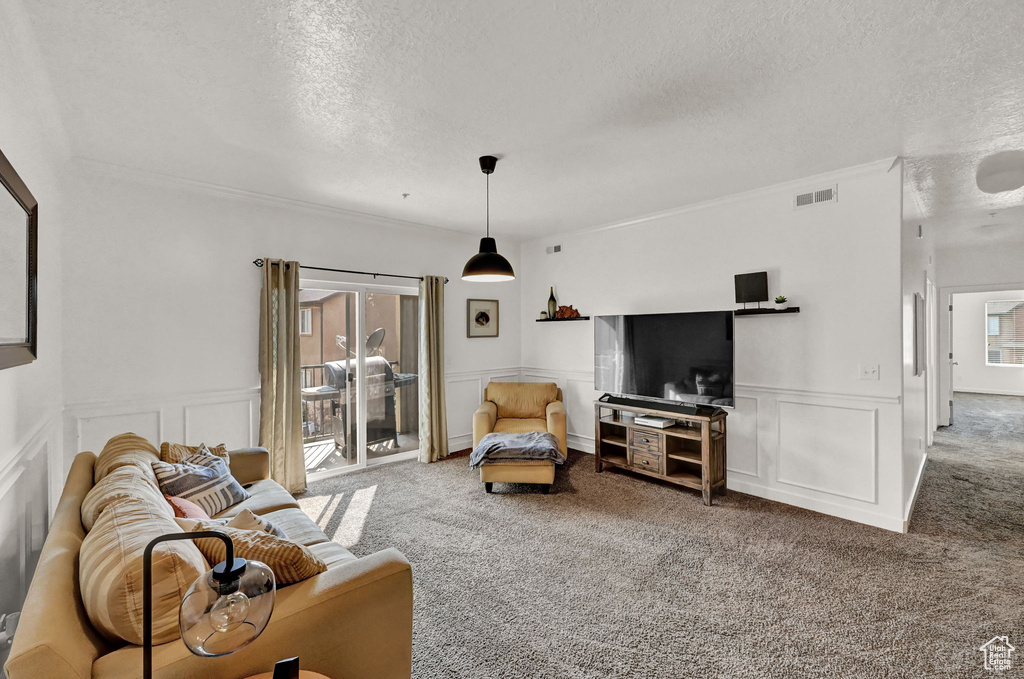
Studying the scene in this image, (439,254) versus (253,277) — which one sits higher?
(439,254)

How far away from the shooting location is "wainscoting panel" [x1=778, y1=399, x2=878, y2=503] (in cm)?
343

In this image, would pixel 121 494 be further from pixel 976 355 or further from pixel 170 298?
pixel 976 355

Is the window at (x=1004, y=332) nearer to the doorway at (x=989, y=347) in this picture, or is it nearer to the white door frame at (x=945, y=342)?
the doorway at (x=989, y=347)

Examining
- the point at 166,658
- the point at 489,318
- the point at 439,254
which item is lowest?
the point at 166,658

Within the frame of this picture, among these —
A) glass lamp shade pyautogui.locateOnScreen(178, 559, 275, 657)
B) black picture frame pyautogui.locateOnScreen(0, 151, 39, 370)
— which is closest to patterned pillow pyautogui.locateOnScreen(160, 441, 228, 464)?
black picture frame pyautogui.locateOnScreen(0, 151, 39, 370)

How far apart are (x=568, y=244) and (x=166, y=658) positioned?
16.6 ft

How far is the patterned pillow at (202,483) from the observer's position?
7.62 feet

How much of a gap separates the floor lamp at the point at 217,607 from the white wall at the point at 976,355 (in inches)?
495

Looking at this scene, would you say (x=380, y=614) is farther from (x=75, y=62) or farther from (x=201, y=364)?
(x=201, y=364)

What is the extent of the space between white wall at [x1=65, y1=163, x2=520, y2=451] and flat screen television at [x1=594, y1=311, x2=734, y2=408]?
281 centimetres

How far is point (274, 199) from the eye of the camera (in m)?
4.08

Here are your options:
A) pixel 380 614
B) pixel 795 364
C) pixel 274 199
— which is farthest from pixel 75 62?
pixel 795 364

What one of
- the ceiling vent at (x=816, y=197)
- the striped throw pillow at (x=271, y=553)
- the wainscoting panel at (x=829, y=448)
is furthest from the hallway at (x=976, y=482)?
the striped throw pillow at (x=271, y=553)

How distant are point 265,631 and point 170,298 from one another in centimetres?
326
